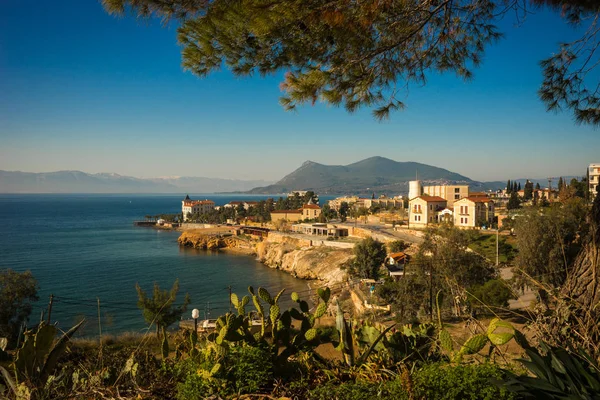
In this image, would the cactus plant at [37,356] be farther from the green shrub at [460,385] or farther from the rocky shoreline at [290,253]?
the rocky shoreline at [290,253]

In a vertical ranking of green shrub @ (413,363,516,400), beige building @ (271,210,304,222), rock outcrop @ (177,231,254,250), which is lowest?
rock outcrop @ (177,231,254,250)

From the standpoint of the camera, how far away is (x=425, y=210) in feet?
121

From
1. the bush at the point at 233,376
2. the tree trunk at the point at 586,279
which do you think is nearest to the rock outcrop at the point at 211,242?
the tree trunk at the point at 586,279

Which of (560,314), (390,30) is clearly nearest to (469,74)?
(390,30)

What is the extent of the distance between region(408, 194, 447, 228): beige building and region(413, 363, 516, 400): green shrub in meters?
36.2

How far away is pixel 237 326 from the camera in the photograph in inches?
90.2

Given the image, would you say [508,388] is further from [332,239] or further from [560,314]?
[332,239]

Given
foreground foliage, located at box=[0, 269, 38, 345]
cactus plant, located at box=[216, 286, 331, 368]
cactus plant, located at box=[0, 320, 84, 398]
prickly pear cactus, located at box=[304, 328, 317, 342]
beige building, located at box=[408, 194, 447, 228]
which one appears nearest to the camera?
cactus plant, located at box=[0, 320, 84, 398]

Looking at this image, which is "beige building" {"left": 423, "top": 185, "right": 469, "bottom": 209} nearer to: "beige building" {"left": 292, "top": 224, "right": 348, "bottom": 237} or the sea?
"beige building" {"left": 292, "top": 224, "right": 348, "bottom": 237}

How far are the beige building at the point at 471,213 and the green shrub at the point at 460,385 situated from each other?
3321 cm

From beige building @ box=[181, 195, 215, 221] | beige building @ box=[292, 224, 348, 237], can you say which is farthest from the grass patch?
beige building @ box=[181, 195, 215, 221]

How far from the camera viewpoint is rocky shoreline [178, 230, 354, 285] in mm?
28045

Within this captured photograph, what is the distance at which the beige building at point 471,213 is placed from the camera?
32812 mm

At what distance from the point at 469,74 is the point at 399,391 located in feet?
15.0
